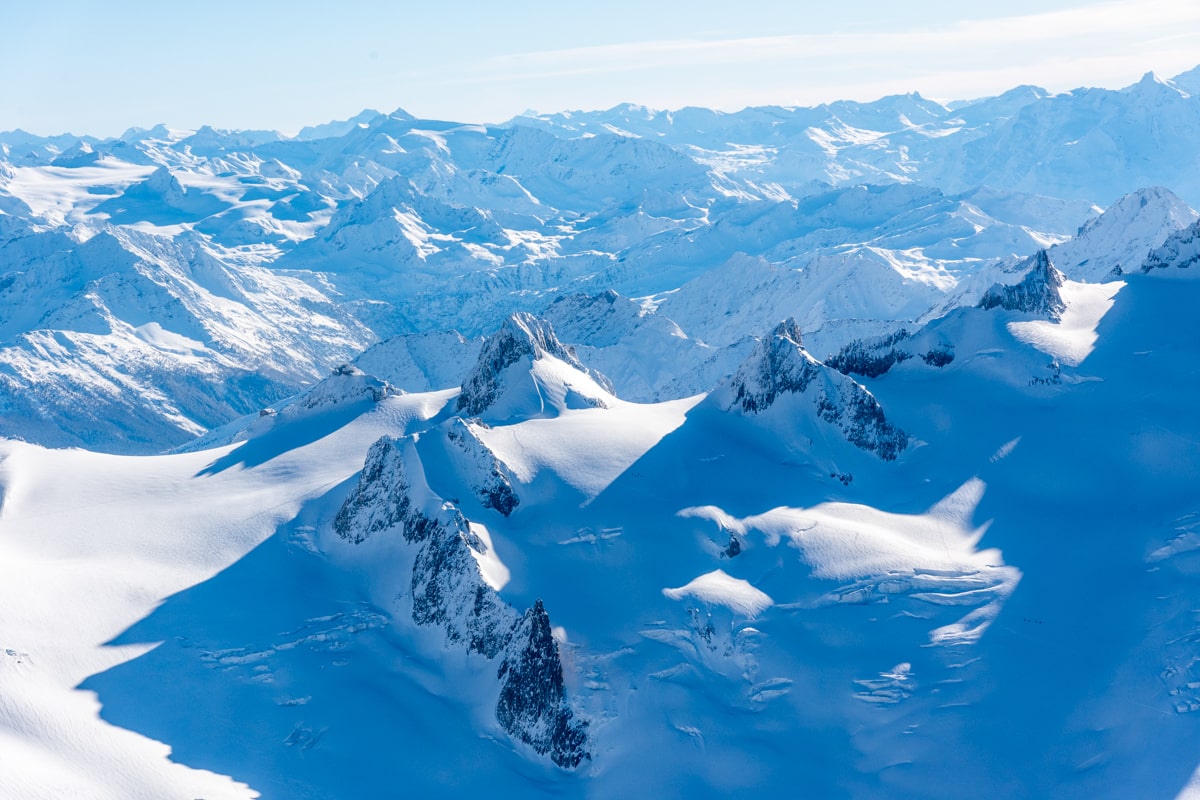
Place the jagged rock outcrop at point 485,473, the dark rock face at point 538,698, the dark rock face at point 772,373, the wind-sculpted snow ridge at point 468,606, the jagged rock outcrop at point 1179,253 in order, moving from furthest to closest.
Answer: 1. the jagged rock outcrop at point 1179,253
2. the dark rock face at point 772,373
3. the jagged rock outcrop at point 485,473
4. the wind-sculpted snow ridge at point 468,606
5. the dark rock face at point 538,698

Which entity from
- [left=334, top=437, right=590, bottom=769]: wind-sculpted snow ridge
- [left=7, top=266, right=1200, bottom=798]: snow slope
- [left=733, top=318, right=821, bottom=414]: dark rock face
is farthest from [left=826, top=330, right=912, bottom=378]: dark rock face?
[left=334, top=437, right=590, bottom=769]: wind-sculpted snow ridge

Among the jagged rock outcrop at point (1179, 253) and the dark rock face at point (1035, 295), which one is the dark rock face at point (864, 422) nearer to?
the dark rock face at point (1035, 295)

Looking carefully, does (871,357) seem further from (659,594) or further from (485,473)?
(485,473)

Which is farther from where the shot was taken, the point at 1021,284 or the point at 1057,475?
the point at 1021,284

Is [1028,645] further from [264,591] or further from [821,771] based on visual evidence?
[264,591]

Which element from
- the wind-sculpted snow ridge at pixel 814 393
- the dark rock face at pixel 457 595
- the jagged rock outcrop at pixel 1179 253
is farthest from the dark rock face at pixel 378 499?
the jagged rock outcrop at pixel 1179 253

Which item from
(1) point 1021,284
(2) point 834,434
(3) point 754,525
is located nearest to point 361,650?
(3) point 754,525
